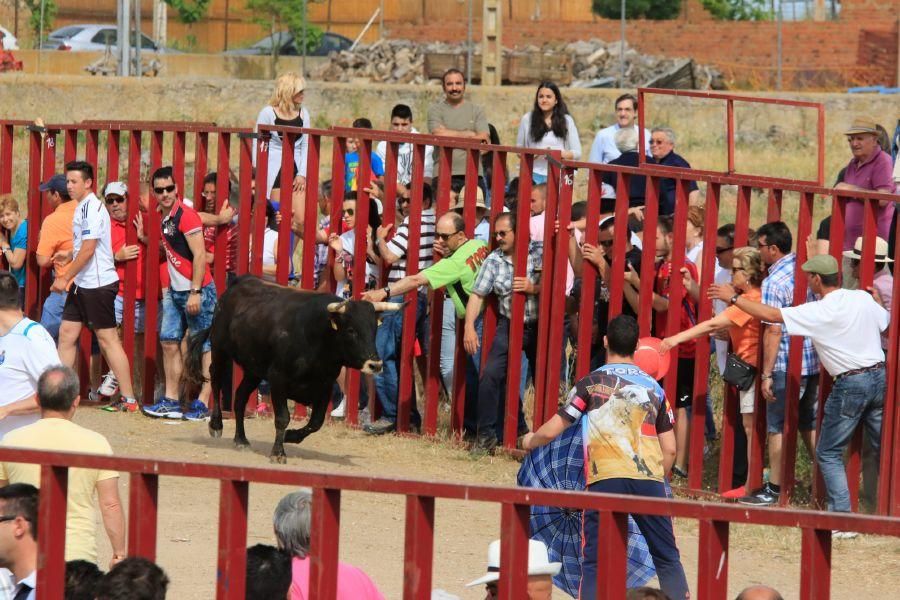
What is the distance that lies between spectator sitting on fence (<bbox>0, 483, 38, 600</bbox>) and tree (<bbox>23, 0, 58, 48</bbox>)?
29.7 m

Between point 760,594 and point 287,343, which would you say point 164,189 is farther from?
point 760,594

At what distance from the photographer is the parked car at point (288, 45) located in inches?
1298

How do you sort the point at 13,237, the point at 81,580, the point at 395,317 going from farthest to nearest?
1. the point at 13,237
2. the point at 395,317
3. the point at 81,580

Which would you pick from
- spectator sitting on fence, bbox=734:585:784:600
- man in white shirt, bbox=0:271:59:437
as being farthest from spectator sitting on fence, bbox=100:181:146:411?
spectator sitting on fence, bbox=734:585:784:600

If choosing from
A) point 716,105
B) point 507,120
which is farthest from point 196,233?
point 716,105

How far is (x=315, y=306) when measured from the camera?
430 inches

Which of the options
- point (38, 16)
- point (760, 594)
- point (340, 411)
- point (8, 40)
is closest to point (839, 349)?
point (340, 411)

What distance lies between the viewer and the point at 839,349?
9.64m

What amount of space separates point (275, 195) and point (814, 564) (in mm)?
9049

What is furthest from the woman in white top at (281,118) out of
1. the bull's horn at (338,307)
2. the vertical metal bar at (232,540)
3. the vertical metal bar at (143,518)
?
the vertical metal bar at (232,540)

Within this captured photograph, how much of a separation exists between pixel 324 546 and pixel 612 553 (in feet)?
2.90

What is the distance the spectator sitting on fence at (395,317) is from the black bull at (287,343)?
1047mm

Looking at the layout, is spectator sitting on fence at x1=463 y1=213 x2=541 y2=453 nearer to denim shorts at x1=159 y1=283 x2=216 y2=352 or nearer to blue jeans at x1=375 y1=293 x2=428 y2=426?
blue jeans at x1=375 y1=293 x2=428 y2=426

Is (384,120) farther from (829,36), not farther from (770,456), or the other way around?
(770,456)
